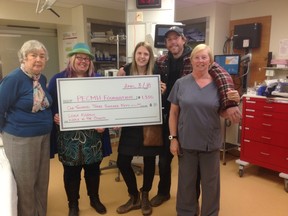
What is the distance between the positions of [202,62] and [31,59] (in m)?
1.16

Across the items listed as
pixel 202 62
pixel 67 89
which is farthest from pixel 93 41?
pixel 202 62

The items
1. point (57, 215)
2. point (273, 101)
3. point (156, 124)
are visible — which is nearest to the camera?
point (156, 124)

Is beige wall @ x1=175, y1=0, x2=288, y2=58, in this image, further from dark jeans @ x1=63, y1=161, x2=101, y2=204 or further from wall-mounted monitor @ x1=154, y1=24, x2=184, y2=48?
dark jeans @ x1=63, y1=161, x2=101, y2=204

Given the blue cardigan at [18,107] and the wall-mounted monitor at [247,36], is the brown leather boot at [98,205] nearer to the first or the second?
the blue cardigan at [18,107]

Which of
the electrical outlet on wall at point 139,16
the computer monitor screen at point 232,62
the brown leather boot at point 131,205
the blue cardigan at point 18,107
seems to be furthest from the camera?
the computer monitor screen at point 232,62

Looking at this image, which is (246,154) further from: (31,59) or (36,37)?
(36,37)

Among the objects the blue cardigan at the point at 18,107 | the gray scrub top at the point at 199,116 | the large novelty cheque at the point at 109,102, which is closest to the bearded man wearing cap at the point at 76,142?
the large novelty cheque at the point at 109,102

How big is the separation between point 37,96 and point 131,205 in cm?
126

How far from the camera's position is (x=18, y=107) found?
1.76m

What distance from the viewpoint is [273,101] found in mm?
2871

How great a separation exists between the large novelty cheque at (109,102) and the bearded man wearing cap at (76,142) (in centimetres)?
10

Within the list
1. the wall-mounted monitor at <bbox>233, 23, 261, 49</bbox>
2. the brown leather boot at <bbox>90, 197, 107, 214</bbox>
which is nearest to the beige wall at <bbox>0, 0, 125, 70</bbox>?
the wall-mounted monitor at <bbox>233, 23, 261, 49</bbox>

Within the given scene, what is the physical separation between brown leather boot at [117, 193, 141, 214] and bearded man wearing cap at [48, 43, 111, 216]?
1.25ft

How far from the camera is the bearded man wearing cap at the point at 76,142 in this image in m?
2.06
